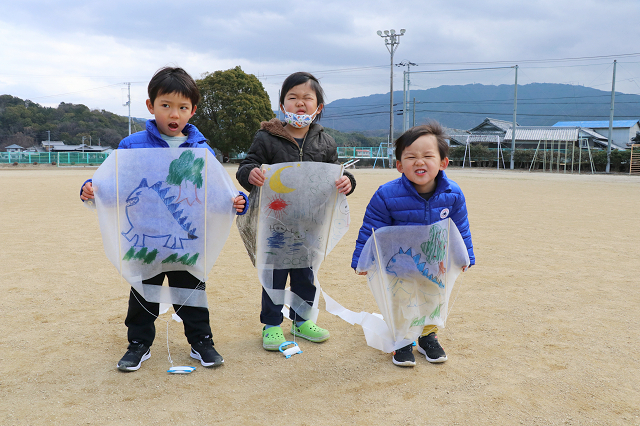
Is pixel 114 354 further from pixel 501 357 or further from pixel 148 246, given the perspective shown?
pixel 501 357

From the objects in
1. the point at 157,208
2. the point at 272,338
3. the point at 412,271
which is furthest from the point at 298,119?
the point at 272,338

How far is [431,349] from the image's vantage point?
9.23ft

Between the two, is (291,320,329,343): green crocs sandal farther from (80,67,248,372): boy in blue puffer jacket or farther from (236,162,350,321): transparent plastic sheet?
(80,67,248,372): boy in blue puffer jacket

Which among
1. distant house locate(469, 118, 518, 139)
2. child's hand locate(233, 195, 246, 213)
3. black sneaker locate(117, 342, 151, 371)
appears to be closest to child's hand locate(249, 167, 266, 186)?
child's hand locate(233, 195, 246, 213)

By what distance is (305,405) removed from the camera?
2.28 metres

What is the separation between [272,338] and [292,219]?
2.47 ft

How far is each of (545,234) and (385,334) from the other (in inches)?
195

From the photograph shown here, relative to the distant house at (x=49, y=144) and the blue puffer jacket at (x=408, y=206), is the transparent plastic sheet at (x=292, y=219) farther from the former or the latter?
the distant house at (x=49, y=144)

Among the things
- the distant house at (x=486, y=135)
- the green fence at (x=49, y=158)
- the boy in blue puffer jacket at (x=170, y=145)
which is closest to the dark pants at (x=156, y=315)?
the boy in blue puffer jacket at (x=170, y=145)

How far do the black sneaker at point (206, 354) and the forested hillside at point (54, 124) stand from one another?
212ft

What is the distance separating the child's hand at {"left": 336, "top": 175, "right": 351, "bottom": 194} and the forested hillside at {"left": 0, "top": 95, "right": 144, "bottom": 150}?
212ft

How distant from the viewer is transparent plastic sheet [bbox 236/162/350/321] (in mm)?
2848

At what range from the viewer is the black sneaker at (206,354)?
106 inches

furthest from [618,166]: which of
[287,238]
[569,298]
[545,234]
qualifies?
[287,238]
